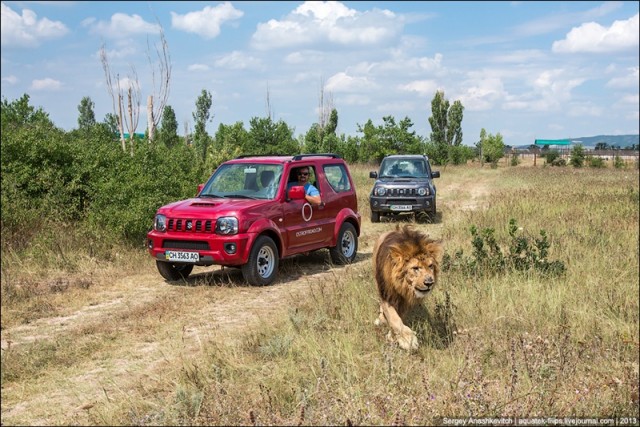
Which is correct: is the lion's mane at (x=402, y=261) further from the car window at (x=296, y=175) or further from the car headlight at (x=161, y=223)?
the car window at (x=296, y=175)

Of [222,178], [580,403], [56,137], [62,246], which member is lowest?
[580,403]

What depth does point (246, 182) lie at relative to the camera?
32.8ft

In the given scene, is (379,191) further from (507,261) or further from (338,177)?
(507,261)

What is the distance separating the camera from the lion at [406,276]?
557cm

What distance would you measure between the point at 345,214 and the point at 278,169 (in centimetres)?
178

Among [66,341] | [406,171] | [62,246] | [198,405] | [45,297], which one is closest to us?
[198,405]

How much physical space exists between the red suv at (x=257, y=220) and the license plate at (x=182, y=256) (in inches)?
0.5

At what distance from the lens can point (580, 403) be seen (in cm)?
438

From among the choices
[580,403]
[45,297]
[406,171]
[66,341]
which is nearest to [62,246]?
[45,297]

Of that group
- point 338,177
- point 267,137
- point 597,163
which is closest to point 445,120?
point 597,163

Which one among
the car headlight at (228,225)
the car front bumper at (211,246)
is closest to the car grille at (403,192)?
the car front bumper at (211,246)

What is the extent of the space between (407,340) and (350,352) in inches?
22.4

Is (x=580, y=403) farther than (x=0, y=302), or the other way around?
(x=580, y=403)

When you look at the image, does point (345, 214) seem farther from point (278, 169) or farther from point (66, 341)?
point (66, 341)
